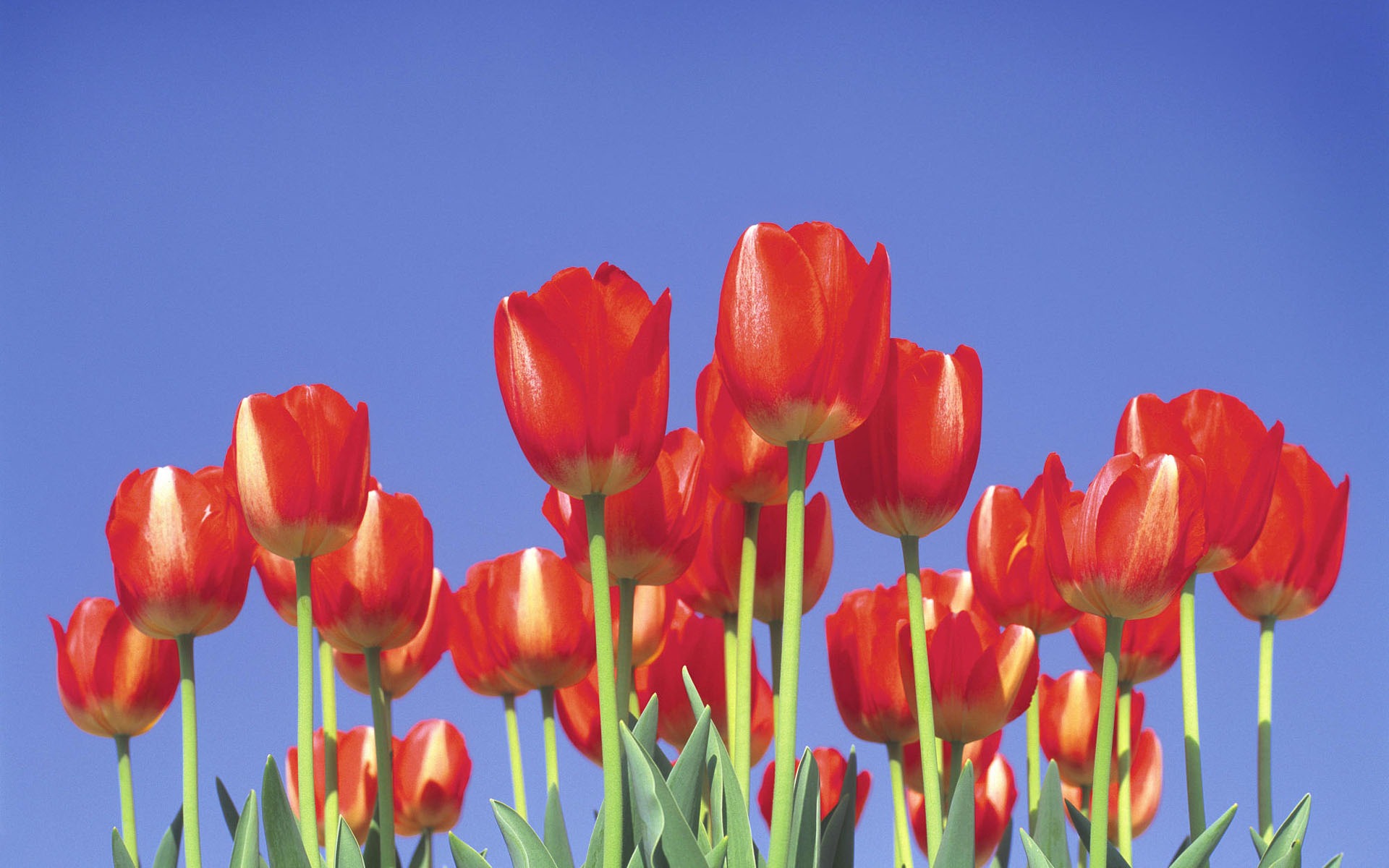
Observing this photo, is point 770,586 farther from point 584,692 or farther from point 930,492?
point 584,692

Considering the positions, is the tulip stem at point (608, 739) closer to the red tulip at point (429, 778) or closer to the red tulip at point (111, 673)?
the red tulip at point (111, 673)

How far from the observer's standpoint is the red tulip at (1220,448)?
66.2 inches

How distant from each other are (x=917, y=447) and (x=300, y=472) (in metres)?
0.79

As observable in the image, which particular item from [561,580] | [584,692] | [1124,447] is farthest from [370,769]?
[1124,447]

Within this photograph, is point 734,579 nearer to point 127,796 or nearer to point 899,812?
point 899,812

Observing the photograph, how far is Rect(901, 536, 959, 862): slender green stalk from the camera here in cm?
147

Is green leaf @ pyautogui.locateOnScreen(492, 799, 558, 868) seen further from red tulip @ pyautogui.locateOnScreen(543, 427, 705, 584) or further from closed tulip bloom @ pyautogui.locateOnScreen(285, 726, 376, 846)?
closed tulip bloom @ pyautogui.locateOnScreen(285, 726, 376, 846)

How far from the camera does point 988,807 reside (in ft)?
7.82

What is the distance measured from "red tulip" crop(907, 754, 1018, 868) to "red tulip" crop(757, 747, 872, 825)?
15 centimetres

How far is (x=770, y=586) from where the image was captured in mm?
1805

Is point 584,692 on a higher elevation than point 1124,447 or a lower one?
lower

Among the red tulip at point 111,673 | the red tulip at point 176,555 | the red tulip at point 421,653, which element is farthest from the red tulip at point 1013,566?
the red tulip at point 111,673

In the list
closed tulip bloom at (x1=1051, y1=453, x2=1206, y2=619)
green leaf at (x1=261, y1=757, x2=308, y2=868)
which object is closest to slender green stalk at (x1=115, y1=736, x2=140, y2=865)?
green leaf at (x1=261, y1=757, x2=308, y2=868)

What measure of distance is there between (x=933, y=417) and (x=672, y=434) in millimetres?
438
